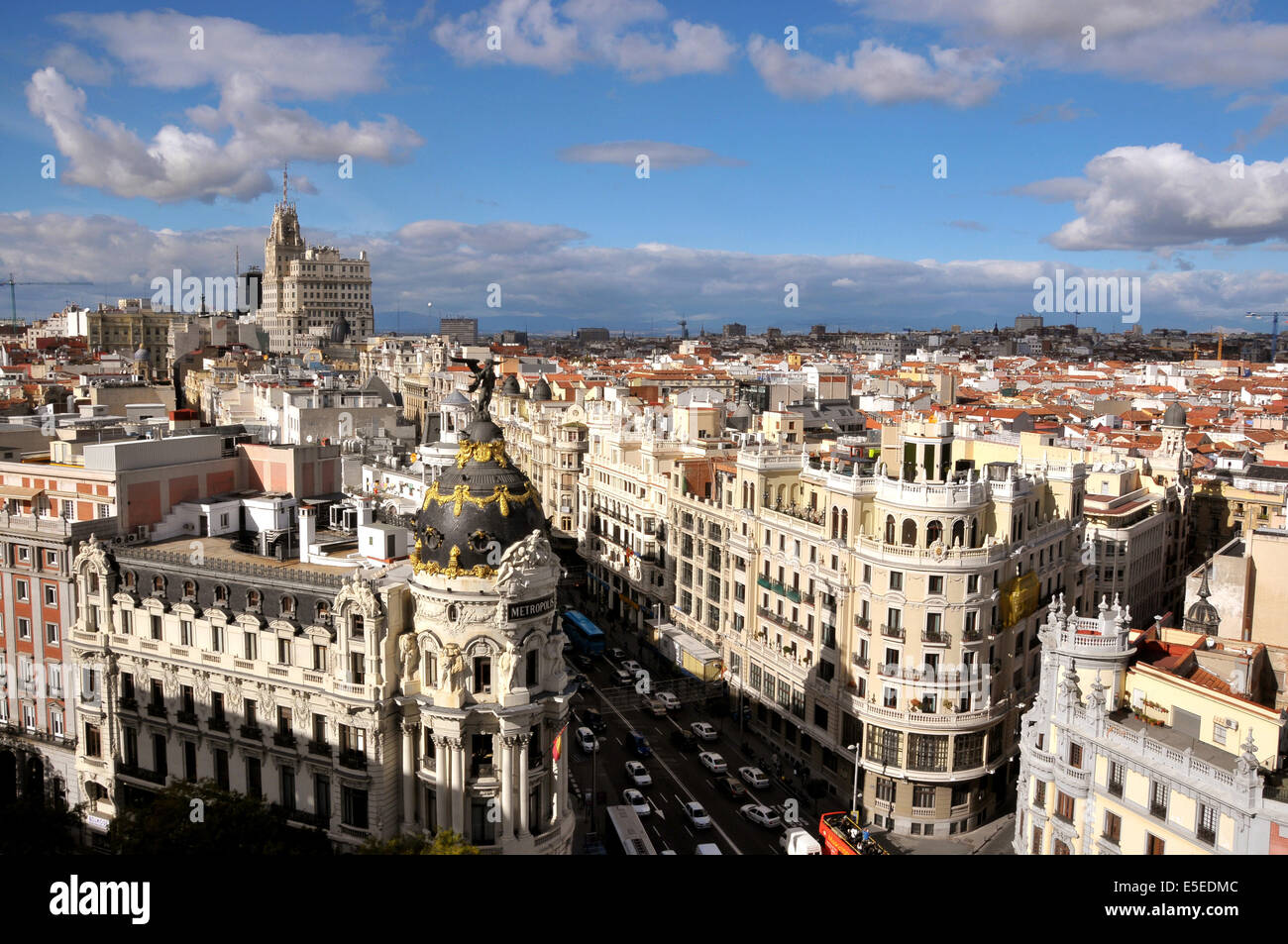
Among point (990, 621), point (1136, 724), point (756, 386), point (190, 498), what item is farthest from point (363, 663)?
point (756, 386)

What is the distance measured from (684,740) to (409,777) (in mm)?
27889

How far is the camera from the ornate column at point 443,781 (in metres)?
42.8

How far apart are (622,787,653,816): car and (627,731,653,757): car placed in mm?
5482

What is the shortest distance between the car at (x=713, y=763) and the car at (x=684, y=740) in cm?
168

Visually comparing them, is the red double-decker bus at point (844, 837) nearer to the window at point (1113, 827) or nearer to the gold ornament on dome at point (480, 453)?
the window at point (1113, 827)

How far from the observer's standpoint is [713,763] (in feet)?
212

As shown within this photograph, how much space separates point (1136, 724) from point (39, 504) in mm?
57873

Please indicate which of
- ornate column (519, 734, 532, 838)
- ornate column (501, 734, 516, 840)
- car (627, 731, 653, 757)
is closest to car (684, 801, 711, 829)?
car (627, 731, 653, 757)

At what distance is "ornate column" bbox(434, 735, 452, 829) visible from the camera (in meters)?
42.8

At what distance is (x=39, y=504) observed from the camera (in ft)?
194

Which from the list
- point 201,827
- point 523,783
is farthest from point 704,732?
point 201,827

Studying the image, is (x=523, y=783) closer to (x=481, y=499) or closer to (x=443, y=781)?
(x=443, y=781)

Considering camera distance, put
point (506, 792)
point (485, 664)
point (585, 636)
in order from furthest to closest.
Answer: point (585, 636), point (485, 664), point (506, 792)
